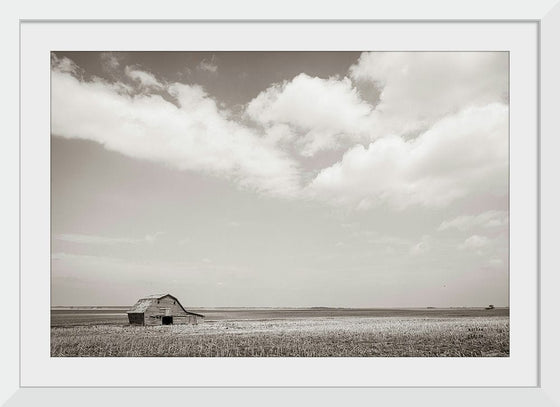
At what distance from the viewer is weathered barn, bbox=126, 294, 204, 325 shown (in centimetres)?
2680

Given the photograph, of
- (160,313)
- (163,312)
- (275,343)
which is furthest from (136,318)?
(275,343)

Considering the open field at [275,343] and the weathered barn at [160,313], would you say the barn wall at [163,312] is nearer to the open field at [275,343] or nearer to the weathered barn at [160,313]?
the weathered barn at [160,313]

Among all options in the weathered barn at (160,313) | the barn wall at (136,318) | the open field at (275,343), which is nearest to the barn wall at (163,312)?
the weathered barn at (160,313)

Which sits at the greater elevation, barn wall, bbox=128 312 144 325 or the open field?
the open field

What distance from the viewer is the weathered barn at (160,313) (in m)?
26.8

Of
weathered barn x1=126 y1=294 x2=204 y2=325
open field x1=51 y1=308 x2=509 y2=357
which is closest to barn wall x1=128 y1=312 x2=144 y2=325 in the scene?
weathered barn x1=126 y1=294 x2=204 y2=325

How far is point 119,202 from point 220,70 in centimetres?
579

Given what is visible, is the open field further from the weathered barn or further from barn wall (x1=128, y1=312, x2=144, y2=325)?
barn wall (x1=128, y1=312, x2=144, y2=325)

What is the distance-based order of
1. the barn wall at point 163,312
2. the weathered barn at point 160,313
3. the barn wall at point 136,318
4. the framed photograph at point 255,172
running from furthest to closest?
1. the barn wall at point 136,318
2. the barn wall at point 163,312
3. the weathered barn at point 160,313
4. the framed photograph at point 255,172

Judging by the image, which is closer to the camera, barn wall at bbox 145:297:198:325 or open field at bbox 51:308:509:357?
open field at bbox 51:308:509:357

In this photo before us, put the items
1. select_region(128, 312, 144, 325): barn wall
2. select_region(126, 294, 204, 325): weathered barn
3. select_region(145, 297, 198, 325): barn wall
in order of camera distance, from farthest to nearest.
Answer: select_region(128, 312, 144, 325): barn wall → select_region(145, 297, 198, 325): barn wall → select_region(126, 294, 204, 325): weathered barn

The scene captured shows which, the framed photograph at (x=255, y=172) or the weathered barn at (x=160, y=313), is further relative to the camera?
the weathered barn at (x=160, y=313)
